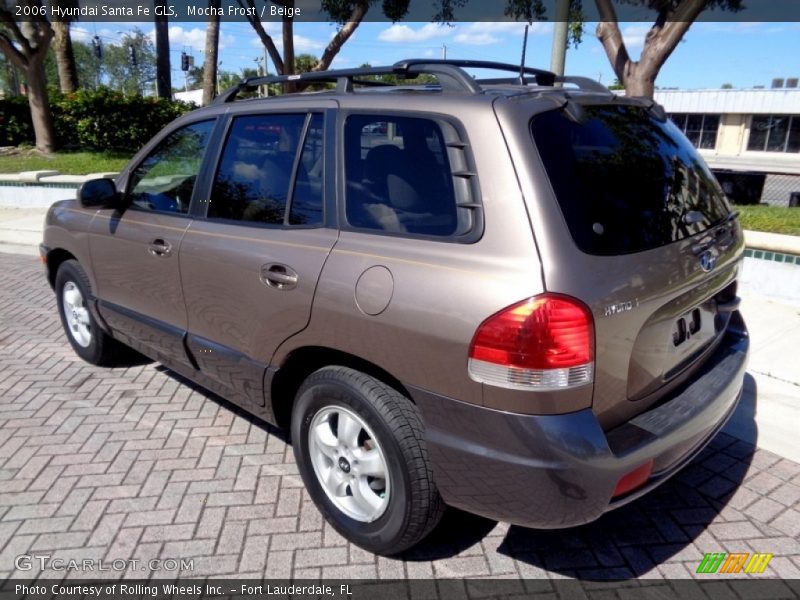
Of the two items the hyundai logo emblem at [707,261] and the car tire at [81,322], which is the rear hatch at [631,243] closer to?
the hyundai logo emblem at [707,261]

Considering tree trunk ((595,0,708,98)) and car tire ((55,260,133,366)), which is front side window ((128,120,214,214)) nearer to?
car tire ((55,260,133,366))

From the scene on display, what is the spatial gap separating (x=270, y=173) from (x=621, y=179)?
1.57 m

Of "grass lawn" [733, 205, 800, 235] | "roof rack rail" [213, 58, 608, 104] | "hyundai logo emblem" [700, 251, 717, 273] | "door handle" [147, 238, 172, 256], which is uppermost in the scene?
"roof rack rail" [213, 58, 608, 104]

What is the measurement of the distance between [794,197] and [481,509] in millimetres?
10221

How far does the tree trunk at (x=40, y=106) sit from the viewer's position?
48.5ft

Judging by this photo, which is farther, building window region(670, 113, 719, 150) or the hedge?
building window region(670, 113, 719, 150)

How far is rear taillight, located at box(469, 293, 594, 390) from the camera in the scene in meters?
1.97

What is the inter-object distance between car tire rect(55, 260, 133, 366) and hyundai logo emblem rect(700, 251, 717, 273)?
3.74 m

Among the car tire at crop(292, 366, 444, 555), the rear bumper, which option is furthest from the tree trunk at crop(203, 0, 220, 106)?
the rear bumper

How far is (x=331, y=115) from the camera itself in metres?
2.66

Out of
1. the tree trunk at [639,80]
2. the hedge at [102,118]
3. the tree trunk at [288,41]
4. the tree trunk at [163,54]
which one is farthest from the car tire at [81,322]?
the tree trunk at [163,54]

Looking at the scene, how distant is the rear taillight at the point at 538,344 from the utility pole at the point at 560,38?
5.34m

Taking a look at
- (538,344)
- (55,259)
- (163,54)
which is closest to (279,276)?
(538,344)

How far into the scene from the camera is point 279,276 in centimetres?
266
